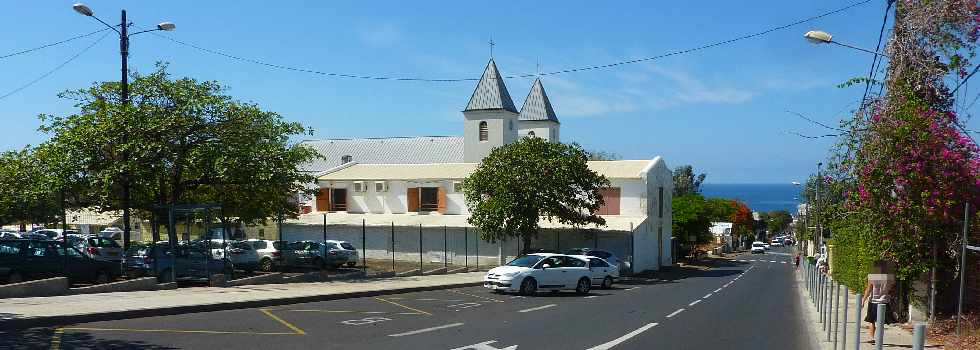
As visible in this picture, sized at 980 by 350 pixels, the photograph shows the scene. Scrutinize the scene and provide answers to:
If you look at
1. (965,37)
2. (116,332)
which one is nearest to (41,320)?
(116,332)

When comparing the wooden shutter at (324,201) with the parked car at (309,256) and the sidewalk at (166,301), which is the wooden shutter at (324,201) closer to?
the parked car at (309,256)

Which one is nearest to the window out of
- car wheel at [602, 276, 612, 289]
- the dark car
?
car wheel at [602, 276, 612, 289]

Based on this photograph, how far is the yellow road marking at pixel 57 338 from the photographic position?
490 inches

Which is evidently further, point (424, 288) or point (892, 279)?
point (424, 288)

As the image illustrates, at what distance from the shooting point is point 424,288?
2781cm

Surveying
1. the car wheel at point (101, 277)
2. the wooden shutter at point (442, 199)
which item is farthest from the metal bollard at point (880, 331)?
the wooden shutter at point (442, 199)

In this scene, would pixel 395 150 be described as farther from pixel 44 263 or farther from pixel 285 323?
pixel 285 323

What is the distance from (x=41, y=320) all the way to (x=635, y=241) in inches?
1389

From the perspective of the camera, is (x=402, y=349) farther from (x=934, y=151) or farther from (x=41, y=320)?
(x=934, y=151)

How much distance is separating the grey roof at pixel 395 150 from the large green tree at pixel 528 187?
32555 millimetres

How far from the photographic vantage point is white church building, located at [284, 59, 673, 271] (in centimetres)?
4616

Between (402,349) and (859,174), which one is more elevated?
(859,174)

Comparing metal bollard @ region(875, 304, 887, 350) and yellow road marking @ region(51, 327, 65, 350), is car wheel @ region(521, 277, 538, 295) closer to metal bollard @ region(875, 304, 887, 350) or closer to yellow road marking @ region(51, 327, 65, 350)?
yellow road marking @ region(51, 327, 65, 350)

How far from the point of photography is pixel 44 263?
842 inches
